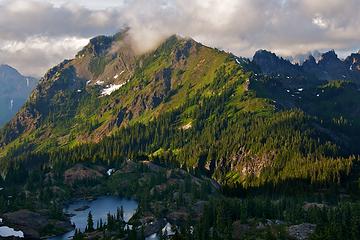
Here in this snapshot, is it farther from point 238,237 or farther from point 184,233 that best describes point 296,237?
point 184,233

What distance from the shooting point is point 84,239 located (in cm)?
19788

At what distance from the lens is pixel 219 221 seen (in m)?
199

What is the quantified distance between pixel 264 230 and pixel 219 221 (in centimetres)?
1723

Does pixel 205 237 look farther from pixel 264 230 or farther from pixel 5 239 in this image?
pixel 5 239

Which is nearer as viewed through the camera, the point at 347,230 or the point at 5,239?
the point at 347,230

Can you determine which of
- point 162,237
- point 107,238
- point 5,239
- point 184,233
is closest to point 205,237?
point 184,233

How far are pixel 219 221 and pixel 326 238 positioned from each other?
41.5 meters

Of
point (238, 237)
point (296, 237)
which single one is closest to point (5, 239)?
point (238, 237)

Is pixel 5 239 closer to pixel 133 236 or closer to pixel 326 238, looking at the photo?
pixel 133 236

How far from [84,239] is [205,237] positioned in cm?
4689

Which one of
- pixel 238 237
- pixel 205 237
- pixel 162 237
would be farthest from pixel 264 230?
pixel 162 237

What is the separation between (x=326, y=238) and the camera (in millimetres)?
173375

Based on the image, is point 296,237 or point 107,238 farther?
point 107,238

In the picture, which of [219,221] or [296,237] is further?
[219,221]
